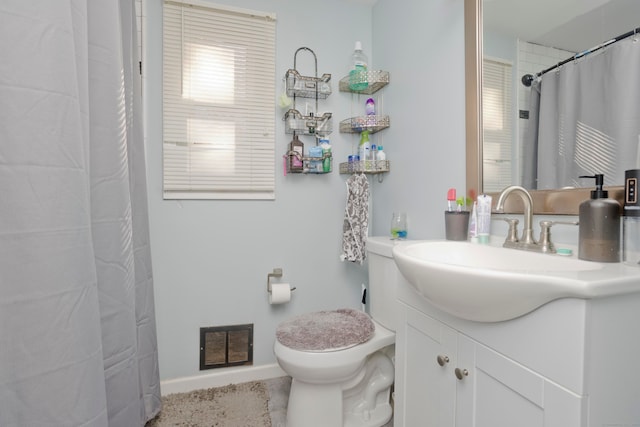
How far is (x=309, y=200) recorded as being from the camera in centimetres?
193

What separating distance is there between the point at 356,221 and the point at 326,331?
668 millimetres

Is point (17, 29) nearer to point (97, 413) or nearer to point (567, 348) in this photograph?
point (97, 413)

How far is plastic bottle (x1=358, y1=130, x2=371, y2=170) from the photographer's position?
181 cm

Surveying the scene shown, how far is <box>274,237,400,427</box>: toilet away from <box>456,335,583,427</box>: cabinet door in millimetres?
516

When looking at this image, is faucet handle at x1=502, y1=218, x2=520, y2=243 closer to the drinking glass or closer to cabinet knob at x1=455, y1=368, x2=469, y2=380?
cabinet knob at x1=455, y1=368, x2=469, y2=380

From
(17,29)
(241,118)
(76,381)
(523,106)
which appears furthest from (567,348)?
(241,118)

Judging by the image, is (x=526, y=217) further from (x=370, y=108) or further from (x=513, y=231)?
(x=370, y=108)

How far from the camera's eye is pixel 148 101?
166cm

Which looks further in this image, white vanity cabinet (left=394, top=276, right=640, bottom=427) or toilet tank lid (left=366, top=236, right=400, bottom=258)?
toilet tank lid (left=366, top=236, right=400, bottom=258)

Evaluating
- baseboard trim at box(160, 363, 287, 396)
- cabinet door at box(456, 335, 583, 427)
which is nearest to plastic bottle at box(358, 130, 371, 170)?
cabinet door at box(456, 335, 583, 427)

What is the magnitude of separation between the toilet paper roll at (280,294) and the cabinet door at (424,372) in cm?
75

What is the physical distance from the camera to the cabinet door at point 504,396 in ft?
2.01

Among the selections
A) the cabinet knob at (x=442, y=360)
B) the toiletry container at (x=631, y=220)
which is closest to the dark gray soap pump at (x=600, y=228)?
the toiletry container at (x=631, y=220)

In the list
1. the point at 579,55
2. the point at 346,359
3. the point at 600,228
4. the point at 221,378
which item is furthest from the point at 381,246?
the point at 221,378
